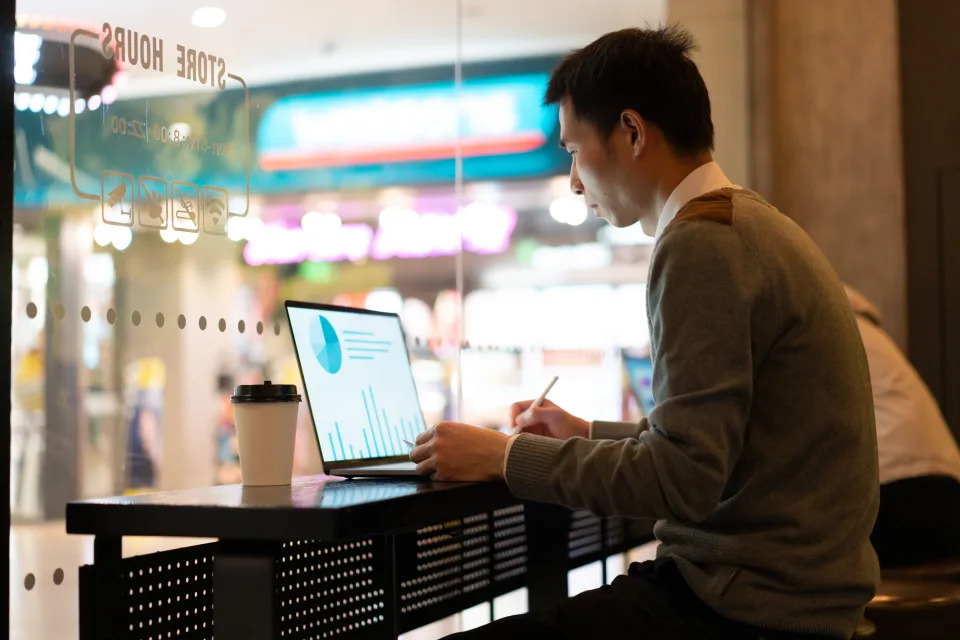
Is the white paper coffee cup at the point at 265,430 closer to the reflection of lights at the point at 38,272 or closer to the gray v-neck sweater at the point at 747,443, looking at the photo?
the gray v-neck sweater at the point at 747,443

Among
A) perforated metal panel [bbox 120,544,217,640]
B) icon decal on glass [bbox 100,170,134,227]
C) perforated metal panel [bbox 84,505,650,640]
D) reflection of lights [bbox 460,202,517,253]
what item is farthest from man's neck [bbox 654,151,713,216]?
reflection of lights [bbox 460,202,517,253]

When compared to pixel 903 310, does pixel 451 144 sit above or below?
above

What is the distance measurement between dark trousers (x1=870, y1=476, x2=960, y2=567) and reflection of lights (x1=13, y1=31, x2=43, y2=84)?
6.49 feet

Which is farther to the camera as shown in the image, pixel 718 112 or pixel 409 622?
pixel 718 112

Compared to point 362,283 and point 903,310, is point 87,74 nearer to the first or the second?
point 362,283

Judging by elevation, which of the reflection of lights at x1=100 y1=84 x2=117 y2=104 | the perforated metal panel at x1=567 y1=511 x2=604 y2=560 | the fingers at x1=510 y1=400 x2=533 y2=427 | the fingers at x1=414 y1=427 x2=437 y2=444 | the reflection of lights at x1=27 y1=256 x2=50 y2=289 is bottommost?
the perforated metal panel at x1=567 y1=511 x2=604 y2=560

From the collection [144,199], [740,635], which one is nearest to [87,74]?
[144,199]

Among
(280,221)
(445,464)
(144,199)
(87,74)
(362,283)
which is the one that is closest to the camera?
(445,464)

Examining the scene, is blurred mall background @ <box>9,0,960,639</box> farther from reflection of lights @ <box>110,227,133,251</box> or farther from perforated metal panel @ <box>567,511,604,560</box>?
perforated metal panel @ <box>567,511,604,560</box>

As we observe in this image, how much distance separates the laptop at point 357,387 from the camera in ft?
5.51

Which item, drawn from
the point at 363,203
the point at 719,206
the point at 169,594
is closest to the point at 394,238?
the point at 363,203

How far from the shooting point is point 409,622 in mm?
2102

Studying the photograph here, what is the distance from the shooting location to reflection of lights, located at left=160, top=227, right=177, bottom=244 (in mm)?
2012

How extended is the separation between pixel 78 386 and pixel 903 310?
122 inches
